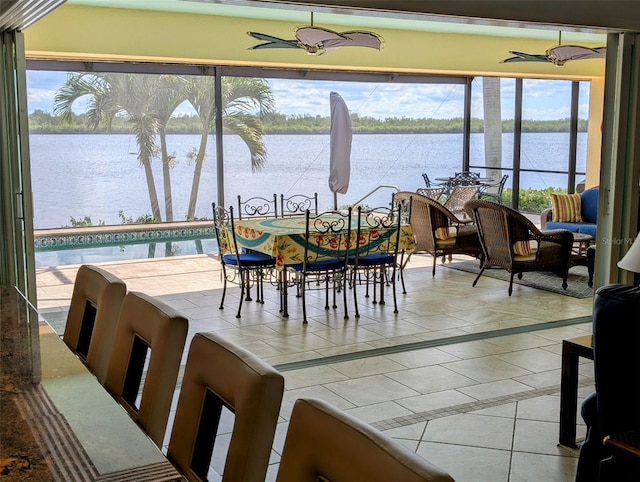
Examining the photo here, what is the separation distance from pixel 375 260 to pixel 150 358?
509 cm

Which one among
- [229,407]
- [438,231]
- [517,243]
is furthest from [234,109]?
[229,407]

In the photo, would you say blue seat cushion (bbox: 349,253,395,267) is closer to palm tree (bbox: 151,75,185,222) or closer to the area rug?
the area rug

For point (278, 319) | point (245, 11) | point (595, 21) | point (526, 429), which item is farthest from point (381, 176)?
point (526, 429)

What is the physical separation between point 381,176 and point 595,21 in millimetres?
9217

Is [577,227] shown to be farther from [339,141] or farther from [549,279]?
[339,141]

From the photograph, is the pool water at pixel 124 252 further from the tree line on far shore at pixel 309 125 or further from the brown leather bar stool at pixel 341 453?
the brown leather bar stool at pixel 341 453

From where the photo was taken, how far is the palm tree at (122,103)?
1198cm

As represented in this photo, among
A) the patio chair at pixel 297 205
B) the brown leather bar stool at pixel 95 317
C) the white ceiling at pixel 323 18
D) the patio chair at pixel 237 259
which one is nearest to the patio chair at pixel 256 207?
the patio chair at pixel 297 205

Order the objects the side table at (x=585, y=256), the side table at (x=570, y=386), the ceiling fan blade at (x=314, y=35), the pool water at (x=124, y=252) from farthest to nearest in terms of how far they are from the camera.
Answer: the pool water at (x=124, y=252) → the side table at (x=585, y=256) → the ceiling fan blade at (x=314, y=35) → the side table at (x=570, y=386)

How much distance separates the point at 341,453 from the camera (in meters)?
1.27

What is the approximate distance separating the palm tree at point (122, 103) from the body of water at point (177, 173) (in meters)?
0.16

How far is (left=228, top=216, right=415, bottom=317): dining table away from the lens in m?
6.74

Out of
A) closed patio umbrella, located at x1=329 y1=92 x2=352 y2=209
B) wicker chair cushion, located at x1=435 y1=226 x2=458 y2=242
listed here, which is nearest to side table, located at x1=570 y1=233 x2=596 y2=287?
wicker chair cushion, located at x1=435 y1=226 x2=458 y2=242

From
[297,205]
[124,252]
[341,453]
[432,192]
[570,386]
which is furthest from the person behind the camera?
[432,192]
